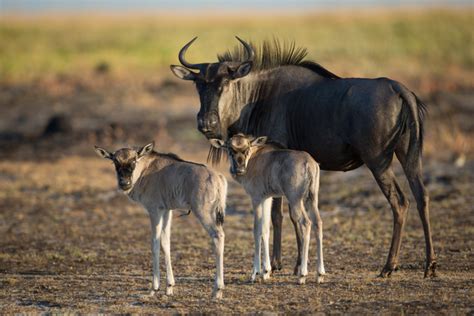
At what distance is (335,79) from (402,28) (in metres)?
48.6

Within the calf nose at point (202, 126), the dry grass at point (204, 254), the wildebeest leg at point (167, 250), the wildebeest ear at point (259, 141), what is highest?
the calf nose at point (202, 126)

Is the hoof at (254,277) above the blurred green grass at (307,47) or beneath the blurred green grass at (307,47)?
beneath

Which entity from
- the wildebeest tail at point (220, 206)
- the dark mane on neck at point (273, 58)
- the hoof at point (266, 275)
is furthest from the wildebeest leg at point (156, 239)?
the dark mane on neck at point (273, 58)

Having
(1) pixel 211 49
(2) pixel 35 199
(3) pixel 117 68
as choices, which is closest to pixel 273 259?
(2) pixel 35 199

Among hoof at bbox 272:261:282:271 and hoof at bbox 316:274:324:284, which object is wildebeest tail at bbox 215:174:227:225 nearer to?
hoof at bbox 316:274:324:284

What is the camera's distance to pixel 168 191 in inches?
403

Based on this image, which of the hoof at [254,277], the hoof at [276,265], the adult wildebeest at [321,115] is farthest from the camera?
the hoof at [276,265]

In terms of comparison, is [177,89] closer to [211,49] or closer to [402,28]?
[211,49]

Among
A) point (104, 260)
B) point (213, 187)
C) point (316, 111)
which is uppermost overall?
point (316, 111)

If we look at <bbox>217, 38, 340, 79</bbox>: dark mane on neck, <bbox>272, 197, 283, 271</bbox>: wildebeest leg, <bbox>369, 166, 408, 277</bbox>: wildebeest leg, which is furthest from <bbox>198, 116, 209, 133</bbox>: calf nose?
<bbox>369, 166, 408, 277</bbox>: wildebeest leg

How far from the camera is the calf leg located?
1023 centimetres

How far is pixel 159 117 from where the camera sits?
28062 millimetres

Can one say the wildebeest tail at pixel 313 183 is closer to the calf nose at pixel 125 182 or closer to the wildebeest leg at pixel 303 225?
the wildebeest leg at pixel 303 225

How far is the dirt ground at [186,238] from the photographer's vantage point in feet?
32.4
